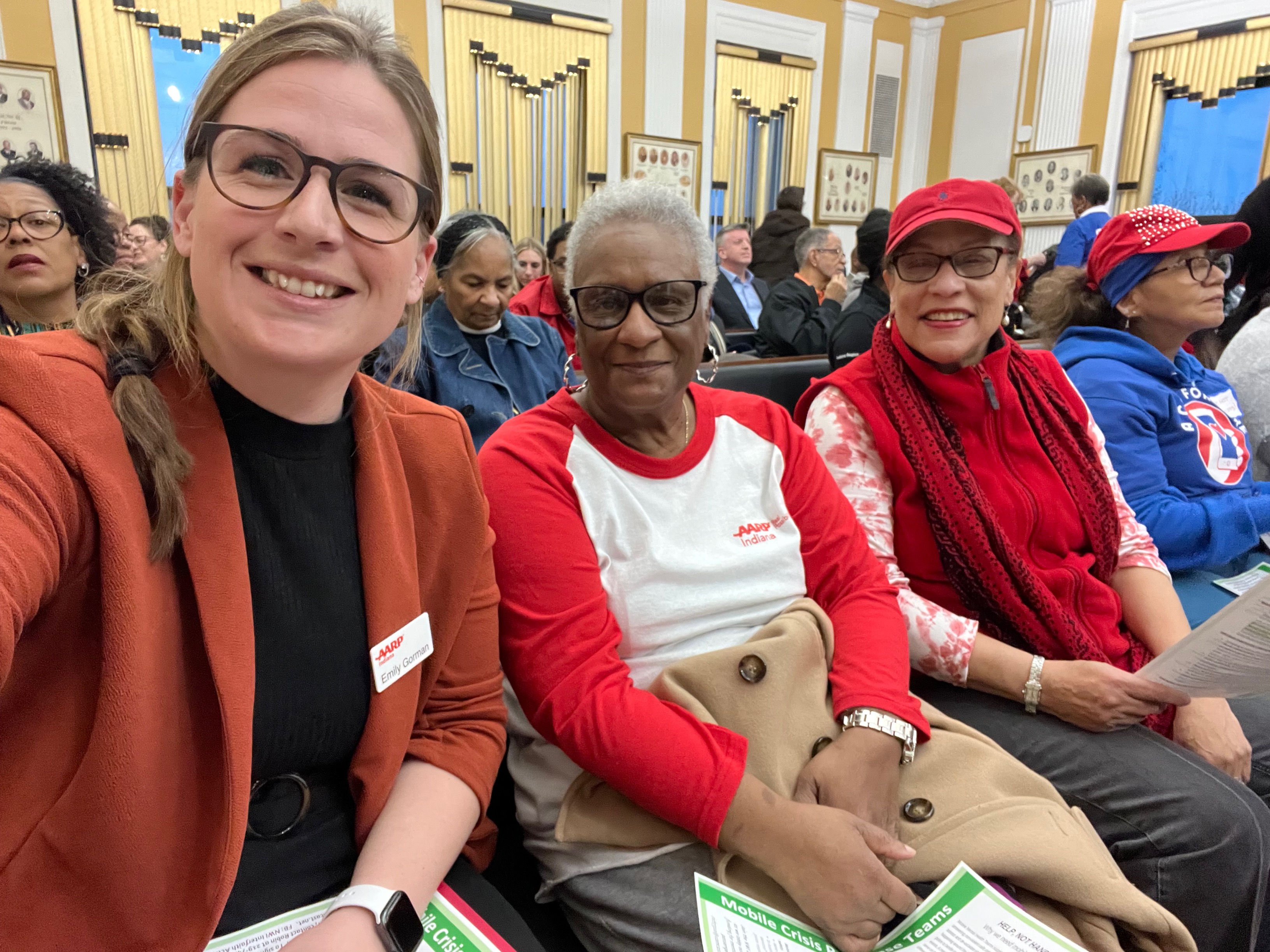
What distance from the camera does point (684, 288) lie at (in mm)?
1350

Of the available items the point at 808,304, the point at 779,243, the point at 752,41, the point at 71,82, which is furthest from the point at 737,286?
the point at 71,82

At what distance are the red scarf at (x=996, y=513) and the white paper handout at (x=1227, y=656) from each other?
20 centimetres

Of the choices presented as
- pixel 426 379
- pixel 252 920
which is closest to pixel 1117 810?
pixel 252 920

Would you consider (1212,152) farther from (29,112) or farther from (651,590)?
(29,112)

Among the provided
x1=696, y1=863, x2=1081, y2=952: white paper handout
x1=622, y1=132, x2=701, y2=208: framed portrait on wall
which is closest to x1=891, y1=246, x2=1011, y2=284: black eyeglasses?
x1=696, y1=863, x2=1081, y2=952: white paper handout

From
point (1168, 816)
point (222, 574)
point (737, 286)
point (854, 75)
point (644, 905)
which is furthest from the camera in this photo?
point (854, 75)

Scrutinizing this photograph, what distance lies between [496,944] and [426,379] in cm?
211

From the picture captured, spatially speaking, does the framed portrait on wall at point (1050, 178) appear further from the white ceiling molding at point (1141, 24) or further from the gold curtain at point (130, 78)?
the gold curtain at point (130, 78)

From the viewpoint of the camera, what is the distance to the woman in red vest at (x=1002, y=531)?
144cm

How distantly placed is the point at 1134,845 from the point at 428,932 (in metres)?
1.11

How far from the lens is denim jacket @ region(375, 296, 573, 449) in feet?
9.06

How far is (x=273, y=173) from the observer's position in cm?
86

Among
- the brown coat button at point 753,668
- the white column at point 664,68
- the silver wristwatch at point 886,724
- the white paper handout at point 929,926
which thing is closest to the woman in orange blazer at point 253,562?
the white paper handout at point 929,926

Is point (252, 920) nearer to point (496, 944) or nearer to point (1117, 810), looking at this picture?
point (496, 944)
